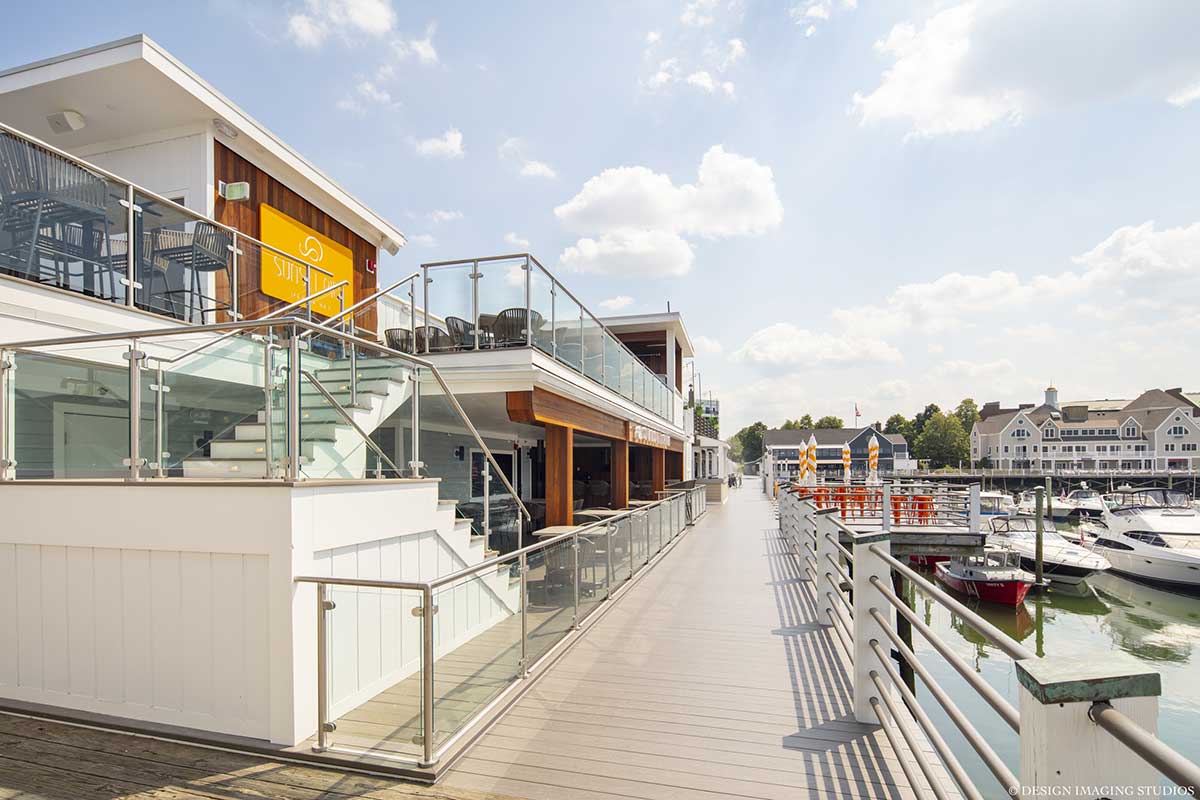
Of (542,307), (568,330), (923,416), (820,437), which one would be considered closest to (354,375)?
(542,307)

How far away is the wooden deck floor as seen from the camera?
3383mm

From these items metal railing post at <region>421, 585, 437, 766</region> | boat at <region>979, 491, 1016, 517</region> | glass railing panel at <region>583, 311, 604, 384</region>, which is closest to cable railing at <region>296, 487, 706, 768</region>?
metal railing post at <region>421, 585, 437, 766</region>

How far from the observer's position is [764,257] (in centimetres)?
1667

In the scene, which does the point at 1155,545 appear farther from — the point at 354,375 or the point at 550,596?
the point at 354,375

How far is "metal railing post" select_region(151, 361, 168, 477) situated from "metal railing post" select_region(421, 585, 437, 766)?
2176 mm

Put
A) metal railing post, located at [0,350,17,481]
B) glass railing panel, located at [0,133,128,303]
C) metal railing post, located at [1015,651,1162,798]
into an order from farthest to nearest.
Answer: glass railing panel, located at [0,133,128,303], metal railing post, located at [0,350,17,481], metal railing post, located at [1015,651,1162,798]

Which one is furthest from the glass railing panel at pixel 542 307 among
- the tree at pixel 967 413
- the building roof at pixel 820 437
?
the tree at pixel 967 413

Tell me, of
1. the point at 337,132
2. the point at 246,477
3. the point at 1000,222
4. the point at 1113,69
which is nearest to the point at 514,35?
the point at 337,132

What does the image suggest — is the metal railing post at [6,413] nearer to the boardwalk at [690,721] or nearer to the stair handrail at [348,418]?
the stair handrail at [348,418]

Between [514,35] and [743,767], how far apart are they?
34.9 ft

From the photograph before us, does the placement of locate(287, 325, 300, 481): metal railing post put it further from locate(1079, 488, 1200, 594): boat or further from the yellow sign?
locate(1079, 488, 1200, 594): boat

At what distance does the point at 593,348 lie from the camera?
1150 cm

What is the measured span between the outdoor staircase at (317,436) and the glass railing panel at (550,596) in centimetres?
166

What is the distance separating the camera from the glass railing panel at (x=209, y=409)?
4.18m
